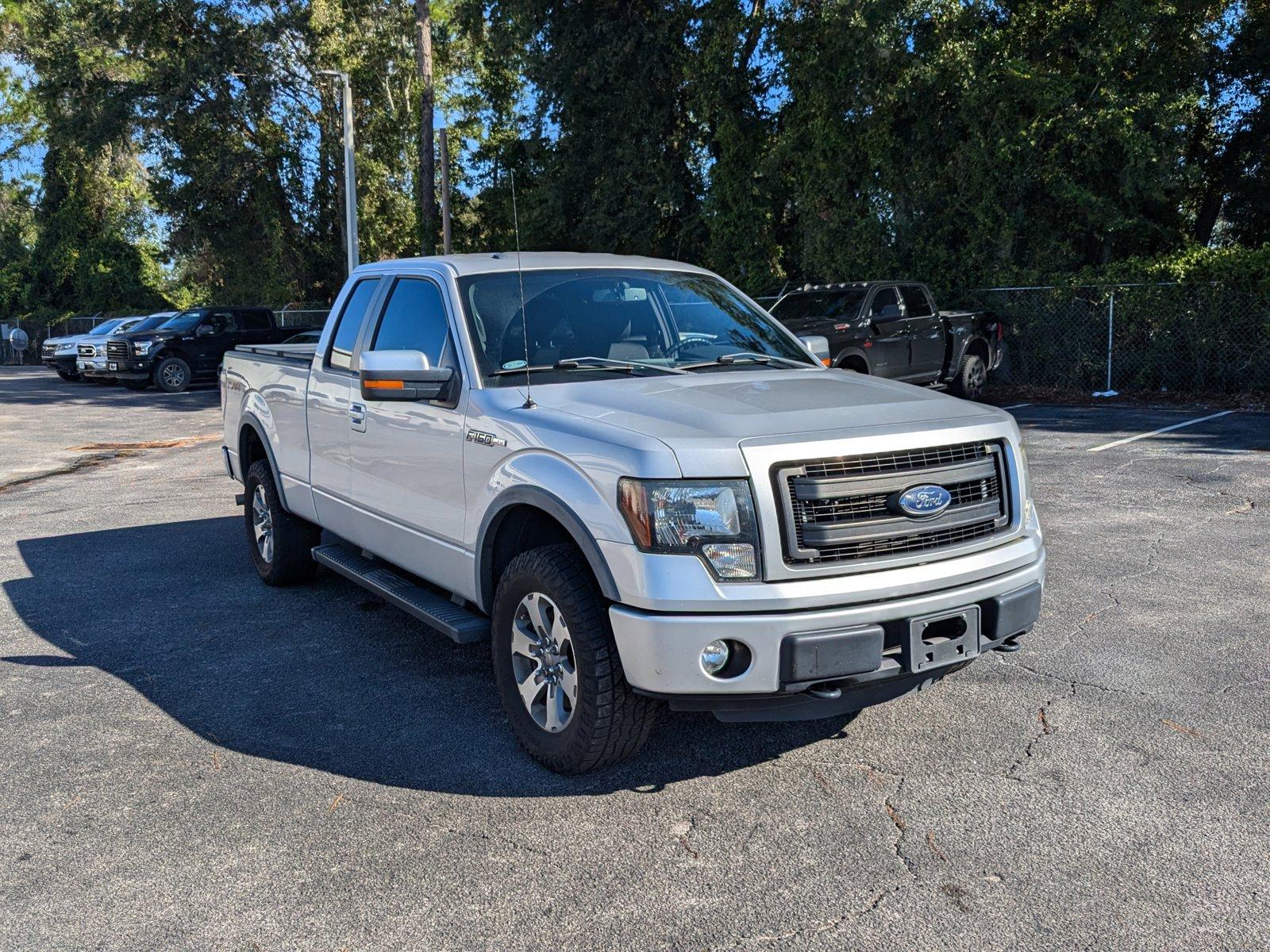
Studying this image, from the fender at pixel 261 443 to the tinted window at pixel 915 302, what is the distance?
35.9 ft

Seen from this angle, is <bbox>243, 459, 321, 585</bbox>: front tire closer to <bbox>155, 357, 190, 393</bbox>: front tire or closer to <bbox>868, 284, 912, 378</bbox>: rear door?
<bbox>868, 284, 912, 378</bbox>: rear door

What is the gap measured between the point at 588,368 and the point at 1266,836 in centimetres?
299

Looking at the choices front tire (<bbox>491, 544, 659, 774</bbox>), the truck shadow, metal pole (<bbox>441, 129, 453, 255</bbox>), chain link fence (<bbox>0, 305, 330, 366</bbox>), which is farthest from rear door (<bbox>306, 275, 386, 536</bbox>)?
chain link fence (<bbox>0, 305, 330, 366</bbox>)

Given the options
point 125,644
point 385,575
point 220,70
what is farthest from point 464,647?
point 220,70

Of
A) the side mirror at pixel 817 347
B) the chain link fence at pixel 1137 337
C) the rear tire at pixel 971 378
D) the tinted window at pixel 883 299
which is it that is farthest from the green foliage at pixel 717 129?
the side mirror at pixel 817 347

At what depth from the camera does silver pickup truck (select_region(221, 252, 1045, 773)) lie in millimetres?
3621

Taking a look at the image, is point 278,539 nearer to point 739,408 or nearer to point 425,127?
point 739,408

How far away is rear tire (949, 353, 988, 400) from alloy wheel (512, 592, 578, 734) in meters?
14.0

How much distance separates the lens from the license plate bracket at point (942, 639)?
3.71 m

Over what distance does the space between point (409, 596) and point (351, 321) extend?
1.81 meters

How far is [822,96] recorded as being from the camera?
2070cm

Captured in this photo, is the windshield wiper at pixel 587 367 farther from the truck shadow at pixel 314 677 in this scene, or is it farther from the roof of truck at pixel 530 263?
the truck shadow at pixel 314 677

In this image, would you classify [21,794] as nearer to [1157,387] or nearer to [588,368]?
[588,368]

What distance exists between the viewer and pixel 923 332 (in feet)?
53.4
